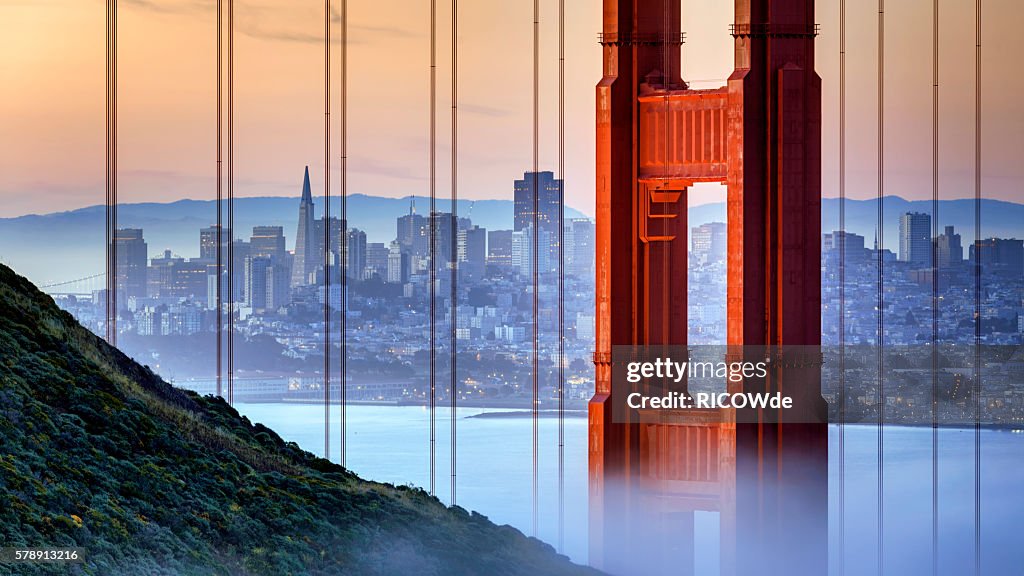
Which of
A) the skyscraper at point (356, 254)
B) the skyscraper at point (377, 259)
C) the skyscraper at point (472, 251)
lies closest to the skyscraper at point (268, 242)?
the skyscraper at point (356, 254)

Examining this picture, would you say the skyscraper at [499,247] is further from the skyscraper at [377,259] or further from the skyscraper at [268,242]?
the skyscraper at [268,242]

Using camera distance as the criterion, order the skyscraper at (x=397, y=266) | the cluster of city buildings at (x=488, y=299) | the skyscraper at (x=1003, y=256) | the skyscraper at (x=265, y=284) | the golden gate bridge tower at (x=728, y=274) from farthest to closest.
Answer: the skyscraper at (x=397, y=266), the skyscraper at (x=1003, y=256), the skyscraper at (x=265, y=284), the cluster of city buildings at (x=488, y=299), the golden gate bridge tower at (x=728, y=274)

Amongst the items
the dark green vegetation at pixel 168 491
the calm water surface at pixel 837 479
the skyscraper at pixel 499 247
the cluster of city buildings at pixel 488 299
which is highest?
the skyscraper at pixel 499 247

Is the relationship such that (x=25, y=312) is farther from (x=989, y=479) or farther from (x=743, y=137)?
(x=989, y=479)

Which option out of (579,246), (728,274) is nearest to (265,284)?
(579,246)

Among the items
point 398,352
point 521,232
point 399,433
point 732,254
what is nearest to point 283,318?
point 398,352

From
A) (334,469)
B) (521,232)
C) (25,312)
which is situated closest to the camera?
(25,312)
